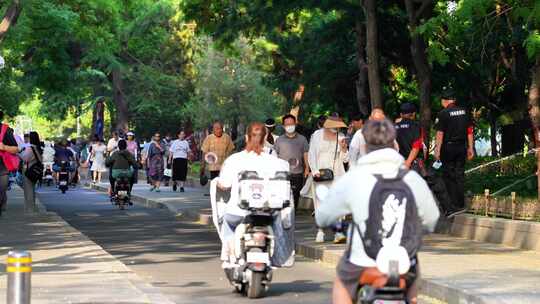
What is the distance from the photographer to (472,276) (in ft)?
44.1

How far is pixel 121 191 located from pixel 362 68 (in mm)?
6048

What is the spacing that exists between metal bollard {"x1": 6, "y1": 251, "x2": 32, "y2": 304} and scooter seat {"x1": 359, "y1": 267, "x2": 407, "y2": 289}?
216cm

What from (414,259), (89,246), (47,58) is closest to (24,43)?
(47,58)

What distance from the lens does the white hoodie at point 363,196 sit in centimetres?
744

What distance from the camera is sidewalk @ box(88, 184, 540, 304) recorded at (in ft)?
39.3

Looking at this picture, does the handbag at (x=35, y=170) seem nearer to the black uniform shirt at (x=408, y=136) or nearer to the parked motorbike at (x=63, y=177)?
the black uniform shirt at (x=408, y=136)

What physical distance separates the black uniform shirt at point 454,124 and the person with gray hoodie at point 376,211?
37.7 ft

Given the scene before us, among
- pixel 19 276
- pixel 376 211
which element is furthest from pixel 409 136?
pixel 376 211

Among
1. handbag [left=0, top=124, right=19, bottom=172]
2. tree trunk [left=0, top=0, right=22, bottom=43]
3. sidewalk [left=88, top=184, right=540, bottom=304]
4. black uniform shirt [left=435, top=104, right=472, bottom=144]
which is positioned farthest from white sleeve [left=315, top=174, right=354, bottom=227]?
tree trunk [left=0, top=0, right=22, bottom=43]

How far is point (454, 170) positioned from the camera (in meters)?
19.6

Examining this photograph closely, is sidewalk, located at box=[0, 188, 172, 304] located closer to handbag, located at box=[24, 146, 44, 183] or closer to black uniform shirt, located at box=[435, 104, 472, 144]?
handbag, located at box=[24, 146, 44, 183]

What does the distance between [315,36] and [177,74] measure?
3714cm

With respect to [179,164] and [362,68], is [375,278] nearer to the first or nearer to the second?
[362,68]

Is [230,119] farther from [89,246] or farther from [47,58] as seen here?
[89,246]
